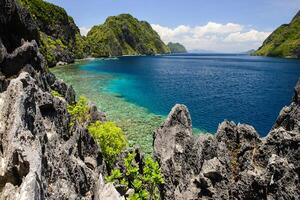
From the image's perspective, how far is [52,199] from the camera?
713 inches

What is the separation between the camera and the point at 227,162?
3017 centimetres

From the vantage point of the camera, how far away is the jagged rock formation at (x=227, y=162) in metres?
24.7

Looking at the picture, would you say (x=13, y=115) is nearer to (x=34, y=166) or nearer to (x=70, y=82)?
(x=34, y=166)

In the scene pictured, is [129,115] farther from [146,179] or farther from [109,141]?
[146,179]

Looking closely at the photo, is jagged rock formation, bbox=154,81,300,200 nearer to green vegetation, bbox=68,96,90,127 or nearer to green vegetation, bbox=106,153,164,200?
green vegetation, bbox=106,153,164,200

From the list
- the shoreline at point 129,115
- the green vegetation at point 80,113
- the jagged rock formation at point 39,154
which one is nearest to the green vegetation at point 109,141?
the jagged rock formation at point 39,154

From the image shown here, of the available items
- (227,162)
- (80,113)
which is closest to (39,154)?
(227,162)

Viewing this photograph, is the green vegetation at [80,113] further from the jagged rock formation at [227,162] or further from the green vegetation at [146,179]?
the green vegetation at [146,179]

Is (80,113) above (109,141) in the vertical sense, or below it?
above

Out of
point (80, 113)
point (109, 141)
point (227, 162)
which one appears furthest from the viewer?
point (80, 113)

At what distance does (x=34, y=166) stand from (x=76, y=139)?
15.2 meters

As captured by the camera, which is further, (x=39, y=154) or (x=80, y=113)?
(x=80, y=113)

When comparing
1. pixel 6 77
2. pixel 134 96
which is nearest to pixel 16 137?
pixel 6 77

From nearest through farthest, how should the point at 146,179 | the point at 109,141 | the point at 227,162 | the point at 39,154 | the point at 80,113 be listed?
the point at 39,154, the point at 227,162, the point at 146,179, the point at 109,141, the point at 80,113
